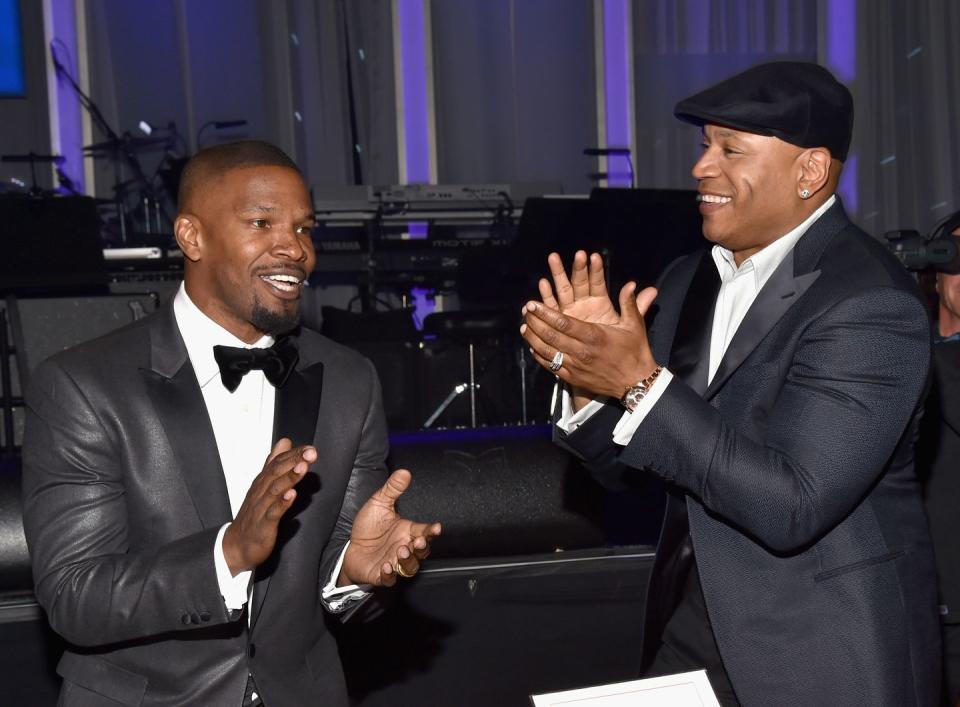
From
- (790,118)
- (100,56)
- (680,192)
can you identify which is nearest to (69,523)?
(790,118)

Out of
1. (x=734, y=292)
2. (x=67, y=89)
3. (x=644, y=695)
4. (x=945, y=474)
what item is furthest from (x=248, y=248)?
(x=67, y=89)

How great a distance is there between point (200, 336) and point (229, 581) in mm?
618

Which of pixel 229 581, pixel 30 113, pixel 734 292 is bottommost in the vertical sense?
pixel 229 581

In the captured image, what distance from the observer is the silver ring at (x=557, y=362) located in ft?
5.86

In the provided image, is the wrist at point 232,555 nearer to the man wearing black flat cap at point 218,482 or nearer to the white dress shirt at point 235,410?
the man wearing black flat cap at point 218,482

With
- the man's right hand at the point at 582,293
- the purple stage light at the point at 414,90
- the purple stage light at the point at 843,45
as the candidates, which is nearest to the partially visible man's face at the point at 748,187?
the man's right hand at the point at 582,293

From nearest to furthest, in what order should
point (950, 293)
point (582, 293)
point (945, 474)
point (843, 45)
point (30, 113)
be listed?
1. point (582, 293)
2. point (945, 474)
3. point (950, 293)
4. point (30, 113)
5. point (843, 45)

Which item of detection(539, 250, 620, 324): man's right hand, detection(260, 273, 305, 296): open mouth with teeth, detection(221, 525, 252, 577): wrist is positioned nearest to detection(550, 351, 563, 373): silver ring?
detection(539, 250, 620, 324): man's right hand

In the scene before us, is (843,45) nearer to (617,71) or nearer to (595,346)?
(617,71)

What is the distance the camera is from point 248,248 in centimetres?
226

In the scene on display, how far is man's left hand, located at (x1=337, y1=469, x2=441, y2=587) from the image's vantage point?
1.99 meters

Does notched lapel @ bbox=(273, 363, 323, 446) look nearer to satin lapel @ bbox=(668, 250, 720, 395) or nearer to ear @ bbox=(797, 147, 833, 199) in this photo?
satin lapel @ bbox=(668, 250, 720, 395)

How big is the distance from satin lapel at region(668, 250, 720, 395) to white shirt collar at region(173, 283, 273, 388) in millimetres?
941

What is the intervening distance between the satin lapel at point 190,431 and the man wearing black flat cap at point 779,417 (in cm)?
72
